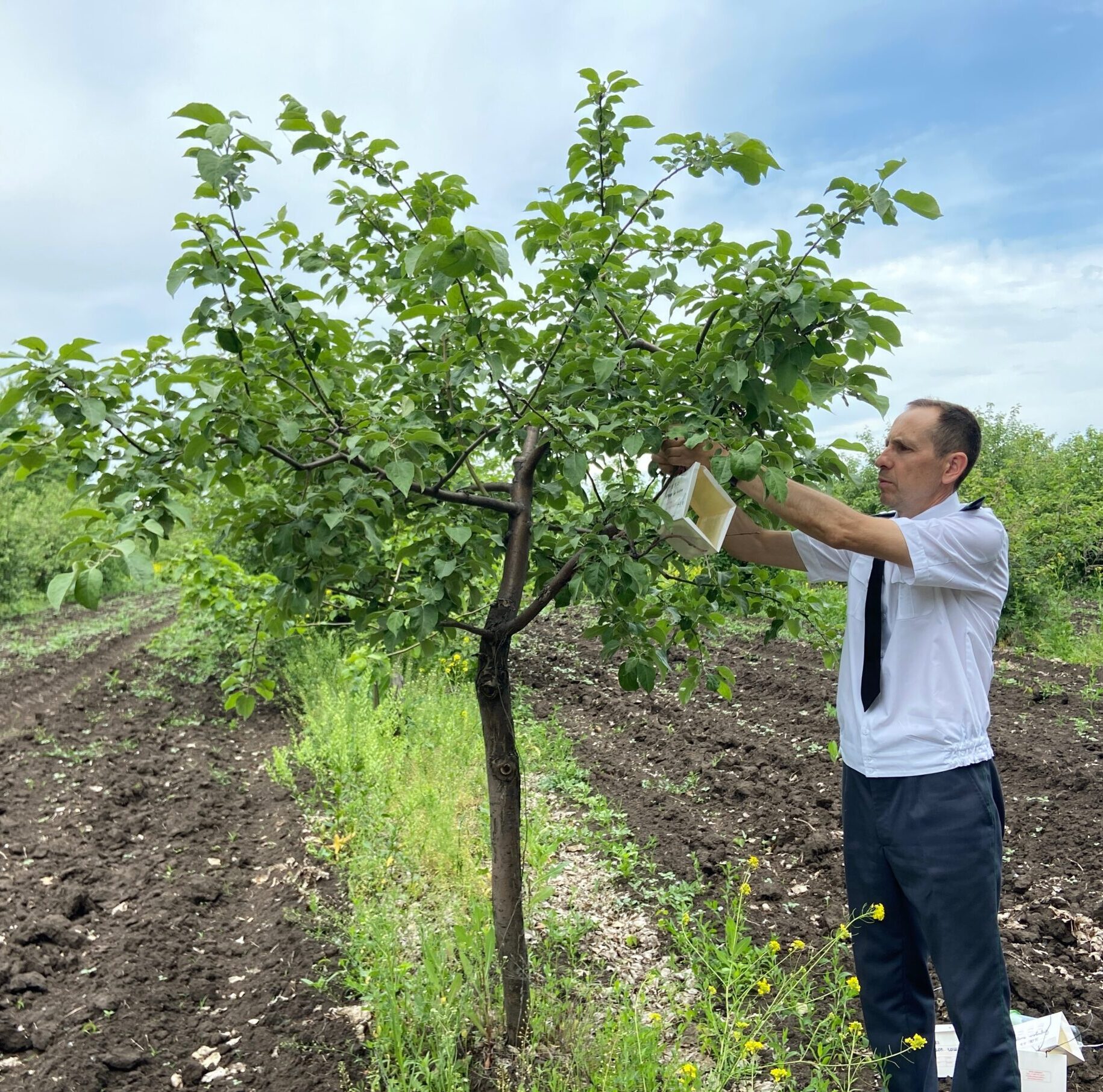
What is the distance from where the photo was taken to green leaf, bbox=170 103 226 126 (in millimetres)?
1646

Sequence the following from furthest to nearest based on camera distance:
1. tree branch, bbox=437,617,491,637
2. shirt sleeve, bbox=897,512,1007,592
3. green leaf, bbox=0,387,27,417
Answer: tree branch, bbox=437,617,491,637 → shirt sleeve, bbox=897,512,1007,592 → green leaf, bbox=0,387,27,417

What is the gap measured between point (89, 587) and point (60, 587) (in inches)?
1.7

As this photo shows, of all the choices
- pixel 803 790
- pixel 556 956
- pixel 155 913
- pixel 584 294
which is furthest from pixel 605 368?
pixel 803 790

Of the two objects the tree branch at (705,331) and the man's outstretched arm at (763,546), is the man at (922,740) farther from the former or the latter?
the tree branch at (705,331)

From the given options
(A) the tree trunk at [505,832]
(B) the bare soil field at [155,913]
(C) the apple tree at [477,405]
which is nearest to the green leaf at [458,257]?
(C) the apple tree at [477,405]

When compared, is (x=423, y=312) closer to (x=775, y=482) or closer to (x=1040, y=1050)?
(x=775, y=482)

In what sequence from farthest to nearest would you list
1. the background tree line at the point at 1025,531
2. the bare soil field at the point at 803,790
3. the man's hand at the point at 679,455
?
the background tree line at the point at 1025,531 → the bare soil field at the point at 803,790 → the man's hand at the point at 679,455

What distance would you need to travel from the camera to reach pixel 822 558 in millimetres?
2682

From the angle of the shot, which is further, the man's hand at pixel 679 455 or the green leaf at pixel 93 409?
the man's hand at pixel 679 455

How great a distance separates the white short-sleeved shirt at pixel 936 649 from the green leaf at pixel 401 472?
1260 millimetres

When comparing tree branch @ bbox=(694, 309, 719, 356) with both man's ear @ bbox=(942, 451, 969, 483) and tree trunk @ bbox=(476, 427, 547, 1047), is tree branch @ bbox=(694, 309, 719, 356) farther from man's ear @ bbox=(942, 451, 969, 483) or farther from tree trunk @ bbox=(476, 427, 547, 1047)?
man's ear @ bbox=(942, 451, 969, 483)

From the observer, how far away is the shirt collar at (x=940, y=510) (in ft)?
7.93

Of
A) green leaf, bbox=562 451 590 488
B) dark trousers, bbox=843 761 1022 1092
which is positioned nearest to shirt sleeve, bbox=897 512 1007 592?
dark trousers, bbox=843 761 1022 1092

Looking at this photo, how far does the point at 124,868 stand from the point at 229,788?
3.65 feet
